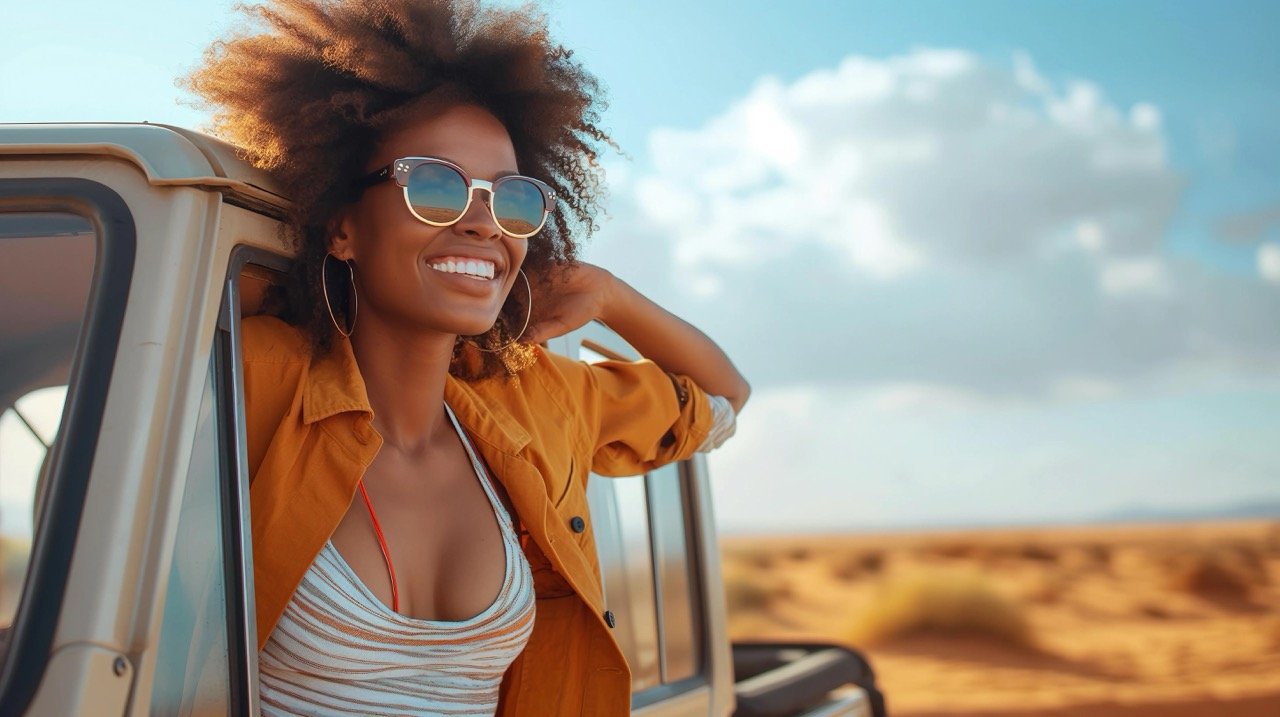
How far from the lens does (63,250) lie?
74.7 inches

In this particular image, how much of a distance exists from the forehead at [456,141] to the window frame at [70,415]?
0.88m

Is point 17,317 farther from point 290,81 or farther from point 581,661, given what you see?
point 581,661

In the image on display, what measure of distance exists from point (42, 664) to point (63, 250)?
614 millimetres

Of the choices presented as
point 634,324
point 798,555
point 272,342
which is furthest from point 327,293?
point 798,555

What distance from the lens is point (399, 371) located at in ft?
9.07

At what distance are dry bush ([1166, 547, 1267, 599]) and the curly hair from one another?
109ft

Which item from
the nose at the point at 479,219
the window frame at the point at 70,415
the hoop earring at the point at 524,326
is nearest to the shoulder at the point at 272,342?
the nose at the point at 479,219

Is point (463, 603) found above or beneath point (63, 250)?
beneath

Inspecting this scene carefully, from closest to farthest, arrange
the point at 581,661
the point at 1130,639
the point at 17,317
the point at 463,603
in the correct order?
1. the point at 17,317
2. the point at 463,603
3. the point at 581,661
4. the point at 1130,639

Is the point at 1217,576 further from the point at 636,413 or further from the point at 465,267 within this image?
the point at 465,267

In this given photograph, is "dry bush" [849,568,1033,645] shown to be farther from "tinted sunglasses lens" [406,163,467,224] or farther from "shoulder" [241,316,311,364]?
"shoulder" [241,316,311,364]

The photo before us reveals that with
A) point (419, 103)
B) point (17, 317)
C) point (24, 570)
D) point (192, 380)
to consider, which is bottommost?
point (24, 570)

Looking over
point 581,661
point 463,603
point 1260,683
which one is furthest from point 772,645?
point 1260,683

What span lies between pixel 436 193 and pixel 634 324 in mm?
1157
